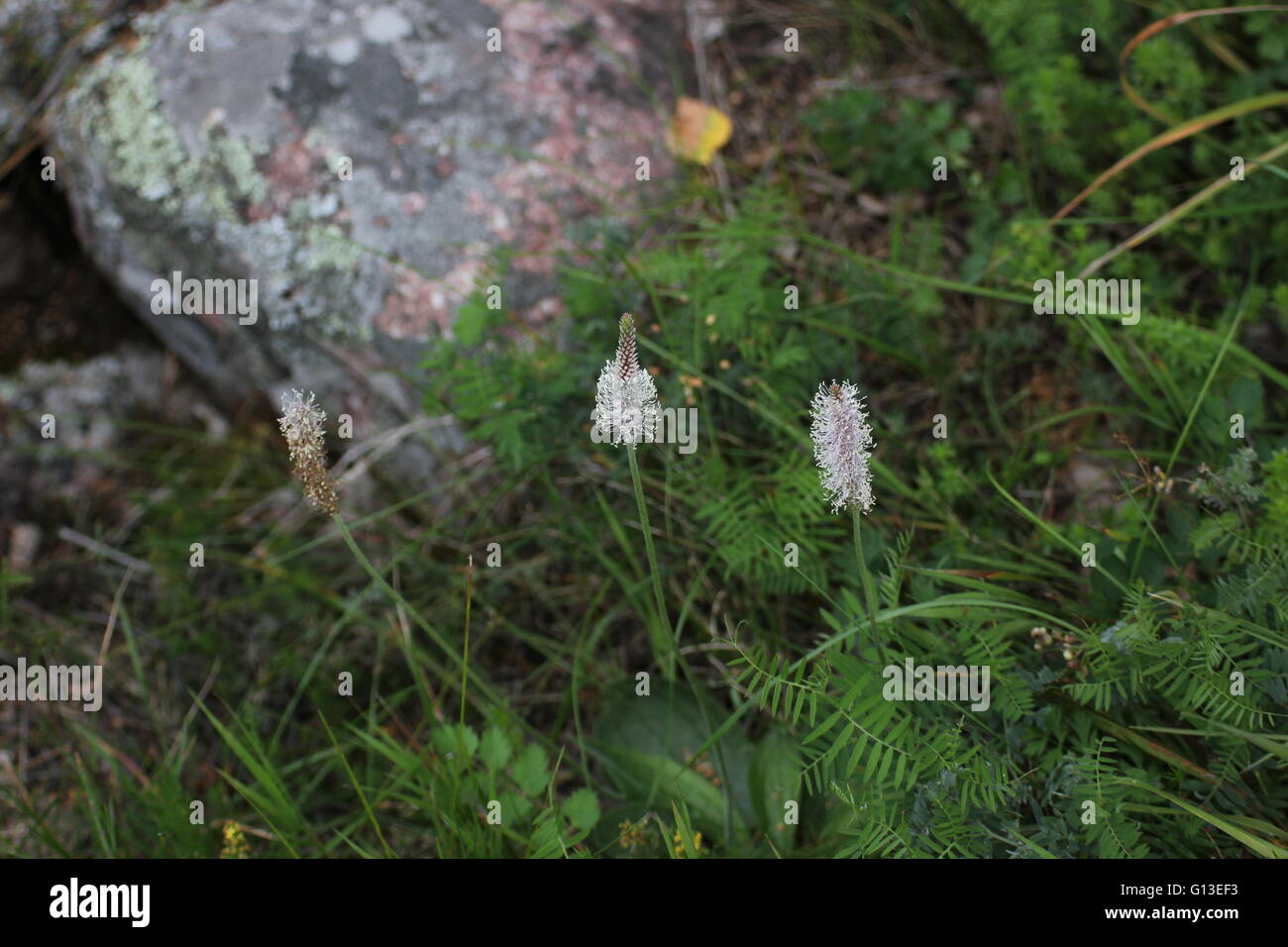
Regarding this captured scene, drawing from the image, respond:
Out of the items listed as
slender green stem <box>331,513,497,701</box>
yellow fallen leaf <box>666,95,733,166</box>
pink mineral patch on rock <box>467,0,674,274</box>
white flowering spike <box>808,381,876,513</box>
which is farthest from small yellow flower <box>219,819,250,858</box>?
yellow fallen leaf <box>666,95,733,166</box>

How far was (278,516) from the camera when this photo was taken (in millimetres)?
3090

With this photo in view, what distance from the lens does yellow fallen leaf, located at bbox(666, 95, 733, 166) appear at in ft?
10.1

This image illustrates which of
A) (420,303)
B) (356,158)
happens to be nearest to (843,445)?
(420,303)

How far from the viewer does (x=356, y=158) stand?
9.94 feet

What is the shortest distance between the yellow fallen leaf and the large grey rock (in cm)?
5

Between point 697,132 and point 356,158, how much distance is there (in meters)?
1.10

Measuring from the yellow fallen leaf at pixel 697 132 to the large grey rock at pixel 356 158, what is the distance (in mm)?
54

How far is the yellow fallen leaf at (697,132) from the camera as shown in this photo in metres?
3.08

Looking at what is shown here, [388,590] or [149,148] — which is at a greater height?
[149,148]

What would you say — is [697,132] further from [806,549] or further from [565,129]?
[806,549]

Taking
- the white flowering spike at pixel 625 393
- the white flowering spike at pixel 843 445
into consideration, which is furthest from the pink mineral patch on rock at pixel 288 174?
the white flowering spike at pixel 843 445

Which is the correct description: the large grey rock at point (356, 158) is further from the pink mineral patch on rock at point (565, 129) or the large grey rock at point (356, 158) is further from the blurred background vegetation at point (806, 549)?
the blurred background vegetation at point (806, 549)

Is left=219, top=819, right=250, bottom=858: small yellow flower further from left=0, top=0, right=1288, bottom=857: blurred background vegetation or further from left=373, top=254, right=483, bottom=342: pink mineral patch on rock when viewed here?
left=373, top=254, right=483, bottom=342: pink mineral patch on rock
